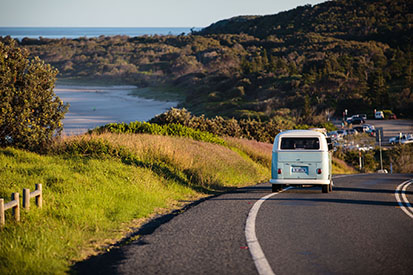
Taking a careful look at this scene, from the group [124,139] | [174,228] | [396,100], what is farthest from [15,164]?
[396,100]

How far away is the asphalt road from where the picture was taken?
6.60 m

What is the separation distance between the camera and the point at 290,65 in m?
114

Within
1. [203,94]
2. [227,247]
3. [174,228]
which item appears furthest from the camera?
[203,94]

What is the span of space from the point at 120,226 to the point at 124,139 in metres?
8.77

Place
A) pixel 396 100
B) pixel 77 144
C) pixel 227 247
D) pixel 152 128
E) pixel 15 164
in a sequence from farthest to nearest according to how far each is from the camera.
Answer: pixel 396 100
pixel 152 128
pixel 77 144
pixel 15 164
pixel 227 247

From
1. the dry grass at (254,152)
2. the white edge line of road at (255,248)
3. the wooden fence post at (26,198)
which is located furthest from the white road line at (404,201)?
the dry grass at (254,152)

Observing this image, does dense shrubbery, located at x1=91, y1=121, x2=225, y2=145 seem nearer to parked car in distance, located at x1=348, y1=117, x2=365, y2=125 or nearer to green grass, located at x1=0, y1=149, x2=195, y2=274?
green grass, located at x1=0, y1=149, x2=195, y2=274

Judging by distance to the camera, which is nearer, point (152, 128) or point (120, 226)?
point (120, 226)

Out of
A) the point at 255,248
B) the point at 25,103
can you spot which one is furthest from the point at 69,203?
the point at 25,103

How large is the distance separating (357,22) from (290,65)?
64.6m

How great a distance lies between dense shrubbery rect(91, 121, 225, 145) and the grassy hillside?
3.13 metres

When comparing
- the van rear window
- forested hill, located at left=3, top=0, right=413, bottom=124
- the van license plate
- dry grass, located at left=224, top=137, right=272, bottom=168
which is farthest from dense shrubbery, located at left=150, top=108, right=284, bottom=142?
forested hill, located at left=3, top=0, right=413, bottom=124

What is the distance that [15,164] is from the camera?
45.7 ft

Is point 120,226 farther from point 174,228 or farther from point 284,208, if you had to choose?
point 284,208
